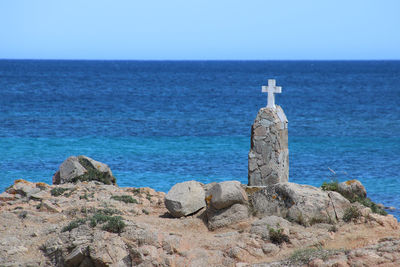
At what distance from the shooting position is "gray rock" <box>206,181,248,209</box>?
1272cm

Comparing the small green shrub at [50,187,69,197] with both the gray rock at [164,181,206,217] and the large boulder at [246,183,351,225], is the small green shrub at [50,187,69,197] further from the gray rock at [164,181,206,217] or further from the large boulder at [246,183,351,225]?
the large boulder at [246,183,351,225]

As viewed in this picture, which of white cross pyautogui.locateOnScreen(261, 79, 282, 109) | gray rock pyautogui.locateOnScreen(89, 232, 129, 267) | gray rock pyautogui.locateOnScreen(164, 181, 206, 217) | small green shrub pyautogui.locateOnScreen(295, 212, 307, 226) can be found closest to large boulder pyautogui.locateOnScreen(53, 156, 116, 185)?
gray rock pyautogui.locateOnScreen(164, 181, 206, 217)

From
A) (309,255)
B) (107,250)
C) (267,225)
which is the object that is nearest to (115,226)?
(107,250)

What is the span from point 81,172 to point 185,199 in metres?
5.71

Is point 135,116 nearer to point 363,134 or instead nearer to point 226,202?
point 363,134

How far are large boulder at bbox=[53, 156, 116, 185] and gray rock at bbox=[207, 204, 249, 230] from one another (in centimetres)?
640

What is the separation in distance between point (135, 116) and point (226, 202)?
32.9 meters

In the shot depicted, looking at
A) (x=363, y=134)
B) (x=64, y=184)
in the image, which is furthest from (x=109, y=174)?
(x=363, y=134)

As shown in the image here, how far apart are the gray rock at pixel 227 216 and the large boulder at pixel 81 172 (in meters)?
6.40

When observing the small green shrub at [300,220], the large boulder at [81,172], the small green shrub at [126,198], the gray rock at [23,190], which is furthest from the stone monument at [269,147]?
the gray rock at [23,190]

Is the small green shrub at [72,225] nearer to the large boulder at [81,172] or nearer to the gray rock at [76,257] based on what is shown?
the gray rock at [76,257]

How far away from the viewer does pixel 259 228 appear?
11805mm

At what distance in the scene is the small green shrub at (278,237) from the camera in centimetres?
1144

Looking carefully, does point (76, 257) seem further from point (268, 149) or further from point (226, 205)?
point (268, 149)
